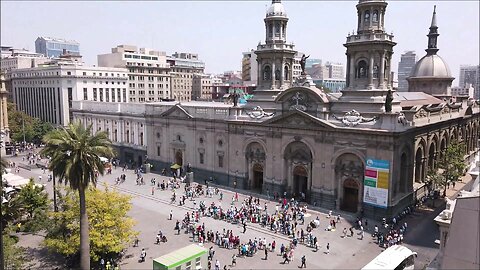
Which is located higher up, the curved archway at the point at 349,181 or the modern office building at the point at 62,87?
the modern office building at the point at 62,87

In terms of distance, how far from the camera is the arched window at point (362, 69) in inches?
1777

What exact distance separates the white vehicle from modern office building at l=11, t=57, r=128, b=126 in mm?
80138

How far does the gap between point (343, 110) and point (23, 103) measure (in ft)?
329

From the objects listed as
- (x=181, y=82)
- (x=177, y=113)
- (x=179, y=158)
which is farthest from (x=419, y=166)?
(x=181, y=82)

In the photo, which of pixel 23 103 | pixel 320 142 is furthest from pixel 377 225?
pixel 23 103

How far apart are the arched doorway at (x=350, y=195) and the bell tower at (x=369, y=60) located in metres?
8.50

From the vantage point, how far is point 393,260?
2681 centimetres

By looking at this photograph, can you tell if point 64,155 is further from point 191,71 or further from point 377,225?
point 191,71

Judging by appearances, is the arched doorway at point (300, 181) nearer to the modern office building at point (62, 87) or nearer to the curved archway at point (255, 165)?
the curved archway at point (255, 165)

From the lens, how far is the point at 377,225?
4050 centimetres

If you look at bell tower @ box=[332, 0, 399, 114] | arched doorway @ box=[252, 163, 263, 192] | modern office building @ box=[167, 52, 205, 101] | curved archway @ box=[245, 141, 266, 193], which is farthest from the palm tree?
modern office building @ box=[167, 52, 205, 101]

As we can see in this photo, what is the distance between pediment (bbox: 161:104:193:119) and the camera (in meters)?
61.3

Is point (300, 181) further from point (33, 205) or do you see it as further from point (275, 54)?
point (33, 205)

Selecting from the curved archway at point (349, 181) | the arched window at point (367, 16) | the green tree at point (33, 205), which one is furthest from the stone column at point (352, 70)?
the green tree at point (33, 205)
